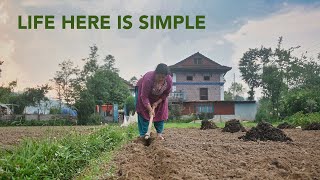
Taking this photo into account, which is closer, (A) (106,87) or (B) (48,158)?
(B) (48,158)

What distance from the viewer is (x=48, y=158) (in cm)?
548

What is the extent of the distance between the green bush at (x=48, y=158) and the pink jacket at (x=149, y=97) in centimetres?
121

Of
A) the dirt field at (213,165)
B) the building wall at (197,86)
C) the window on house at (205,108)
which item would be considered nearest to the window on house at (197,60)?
the building wall at (197,86)

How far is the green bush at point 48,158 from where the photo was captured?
15.3 ft

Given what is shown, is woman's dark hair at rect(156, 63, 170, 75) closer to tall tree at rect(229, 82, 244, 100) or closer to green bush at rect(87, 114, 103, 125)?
green bush at rect(87, 114, 103, 125)

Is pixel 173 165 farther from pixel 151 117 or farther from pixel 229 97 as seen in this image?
pixel 229 97

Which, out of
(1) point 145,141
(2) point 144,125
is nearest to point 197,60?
(2) point 144,125

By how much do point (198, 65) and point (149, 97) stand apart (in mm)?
39160

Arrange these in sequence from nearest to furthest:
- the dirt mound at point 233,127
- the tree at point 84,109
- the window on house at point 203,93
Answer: the dirt mound at point 233,127
the tree at point 84,109
the window on house at point 203,93

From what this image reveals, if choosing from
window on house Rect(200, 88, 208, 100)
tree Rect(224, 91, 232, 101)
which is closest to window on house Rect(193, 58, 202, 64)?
window on house Rect(200, 88, 208, 100)

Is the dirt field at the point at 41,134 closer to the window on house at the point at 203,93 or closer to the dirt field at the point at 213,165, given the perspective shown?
the dirt field at the point at 213,165

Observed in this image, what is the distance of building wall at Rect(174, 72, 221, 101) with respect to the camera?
1843 inches

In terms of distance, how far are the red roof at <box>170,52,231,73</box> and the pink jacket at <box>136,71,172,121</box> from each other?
123 ft

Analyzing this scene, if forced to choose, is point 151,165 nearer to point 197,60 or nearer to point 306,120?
point 306,120
